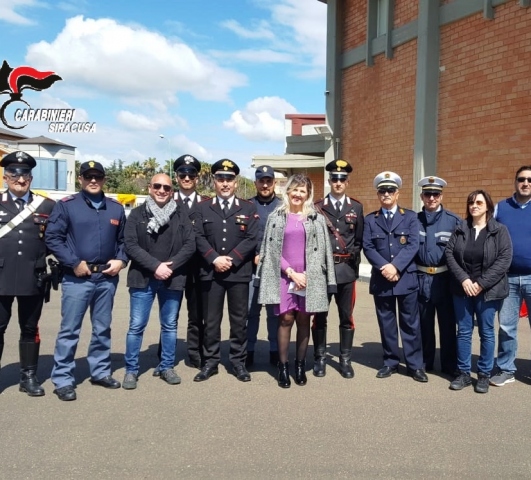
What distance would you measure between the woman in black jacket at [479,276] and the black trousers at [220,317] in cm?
199

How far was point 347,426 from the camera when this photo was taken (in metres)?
4.20

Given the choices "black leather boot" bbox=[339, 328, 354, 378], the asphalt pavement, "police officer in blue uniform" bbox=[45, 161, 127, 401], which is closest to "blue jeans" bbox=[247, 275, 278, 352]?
the asphalt pavement

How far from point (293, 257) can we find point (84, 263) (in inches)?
72.1

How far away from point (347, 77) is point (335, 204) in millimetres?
9153

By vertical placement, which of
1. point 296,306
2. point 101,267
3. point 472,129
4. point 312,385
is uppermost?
point 472,129

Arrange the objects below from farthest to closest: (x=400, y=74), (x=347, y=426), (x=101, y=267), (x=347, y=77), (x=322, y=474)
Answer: (x=347, y=77) → (x=400, y=74) → (x=101, y=267) → (x=347, y=426) → (x=322, y=474)

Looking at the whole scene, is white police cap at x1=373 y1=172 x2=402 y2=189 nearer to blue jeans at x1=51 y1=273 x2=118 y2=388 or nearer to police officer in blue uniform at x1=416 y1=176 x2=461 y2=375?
police officer in blue uniform at x1=416 y1=176 x2=461 y2=375

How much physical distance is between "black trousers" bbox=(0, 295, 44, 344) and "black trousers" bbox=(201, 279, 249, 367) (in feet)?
5.00

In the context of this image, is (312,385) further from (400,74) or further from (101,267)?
(400,74)

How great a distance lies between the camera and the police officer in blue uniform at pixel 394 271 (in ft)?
17.6

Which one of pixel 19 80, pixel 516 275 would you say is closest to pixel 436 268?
pixel 516 275

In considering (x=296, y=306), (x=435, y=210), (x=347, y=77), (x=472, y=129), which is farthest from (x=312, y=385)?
(x=347, y=77)

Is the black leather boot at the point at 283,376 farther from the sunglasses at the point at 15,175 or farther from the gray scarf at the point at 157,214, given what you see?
the sunglasses at the point at 15,175

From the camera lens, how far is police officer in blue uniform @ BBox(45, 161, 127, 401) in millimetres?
4766
